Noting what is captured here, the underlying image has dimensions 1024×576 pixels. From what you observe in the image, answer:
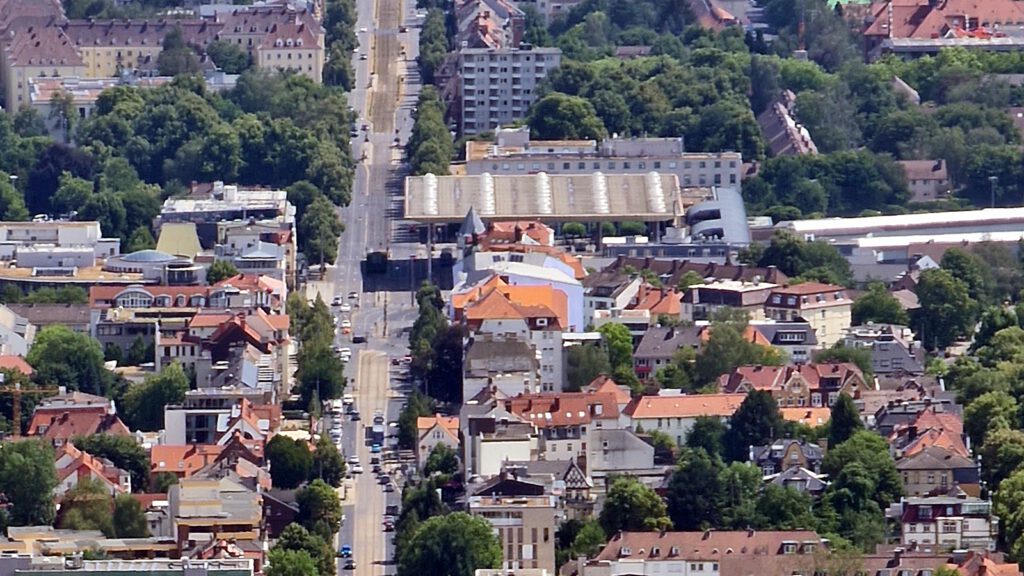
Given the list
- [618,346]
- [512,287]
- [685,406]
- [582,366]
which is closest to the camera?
[685,406]

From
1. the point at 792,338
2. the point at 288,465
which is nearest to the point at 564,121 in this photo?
the point at 792,338

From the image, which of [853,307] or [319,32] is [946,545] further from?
[319,32]

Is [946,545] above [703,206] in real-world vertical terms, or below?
below

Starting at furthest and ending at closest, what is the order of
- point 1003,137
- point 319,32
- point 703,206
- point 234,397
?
1. point 319,32
2. point 1003,137
3. point 703,206
4. point 234,397

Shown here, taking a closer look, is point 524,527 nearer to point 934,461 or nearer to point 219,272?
point 934,461

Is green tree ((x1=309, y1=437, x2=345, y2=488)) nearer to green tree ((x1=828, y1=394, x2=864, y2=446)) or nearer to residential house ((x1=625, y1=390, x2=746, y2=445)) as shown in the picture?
residential house ((x1=625, y1=390, x2=746, y2=445))

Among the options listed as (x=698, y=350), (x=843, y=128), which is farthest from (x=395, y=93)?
(x=698, y=350)
